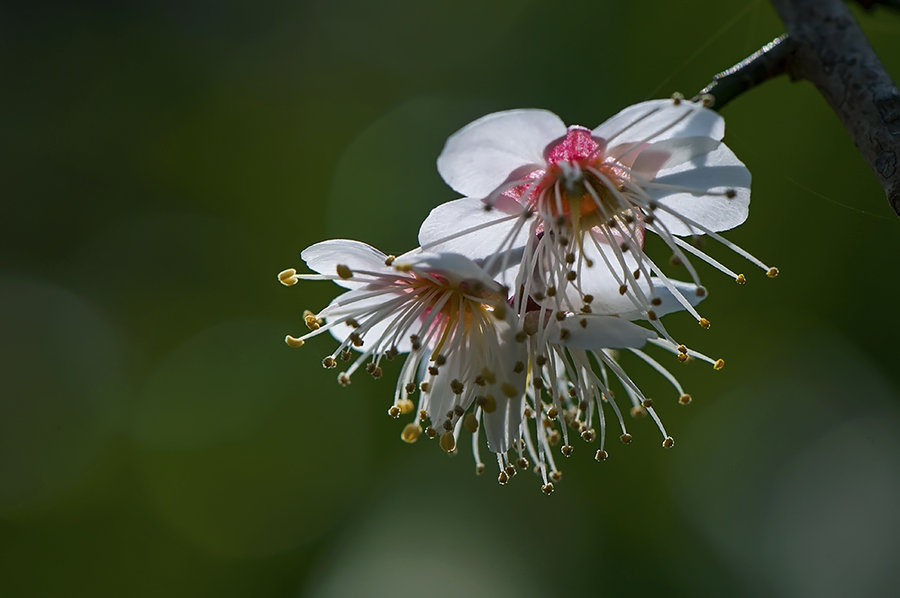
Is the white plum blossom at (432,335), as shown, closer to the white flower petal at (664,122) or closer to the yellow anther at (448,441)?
the yellow anther at (448,441)

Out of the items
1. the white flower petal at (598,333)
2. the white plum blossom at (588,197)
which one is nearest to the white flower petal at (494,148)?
the white plum blossom at (588,197)

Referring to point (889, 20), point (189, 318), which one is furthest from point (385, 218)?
point (889, 20)

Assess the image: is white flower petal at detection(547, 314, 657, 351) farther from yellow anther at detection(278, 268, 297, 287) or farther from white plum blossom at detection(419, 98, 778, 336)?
yellow anther at detection(278, 268, 297, 287)

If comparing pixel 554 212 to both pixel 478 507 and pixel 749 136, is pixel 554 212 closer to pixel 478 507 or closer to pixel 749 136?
pixel 749 136

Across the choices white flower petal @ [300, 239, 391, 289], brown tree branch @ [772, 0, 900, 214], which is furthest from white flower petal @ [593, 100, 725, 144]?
white flower petal @ [300, 239, 391, 289]

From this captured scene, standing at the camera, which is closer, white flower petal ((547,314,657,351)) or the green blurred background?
white flower petal ((547,314,657,351))

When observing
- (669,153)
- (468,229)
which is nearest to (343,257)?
(468,229)

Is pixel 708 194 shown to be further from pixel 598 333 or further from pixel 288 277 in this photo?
pixel 288 277

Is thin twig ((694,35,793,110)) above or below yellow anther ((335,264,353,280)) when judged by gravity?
below
